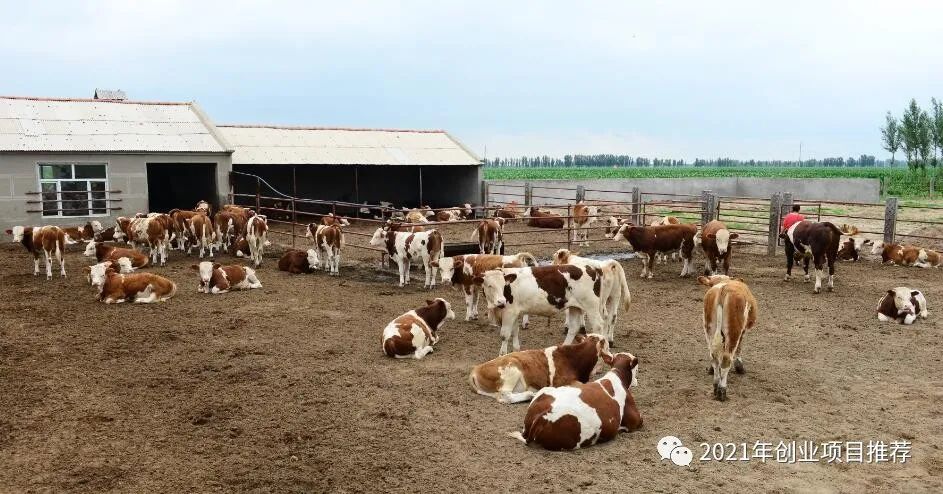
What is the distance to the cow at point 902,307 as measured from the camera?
10.2m

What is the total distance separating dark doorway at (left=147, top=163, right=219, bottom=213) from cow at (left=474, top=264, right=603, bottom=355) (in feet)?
62.6

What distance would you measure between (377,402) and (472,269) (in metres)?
4.25

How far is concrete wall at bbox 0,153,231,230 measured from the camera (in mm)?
19812

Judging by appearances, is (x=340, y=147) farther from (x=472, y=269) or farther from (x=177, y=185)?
(x=472, y=269)

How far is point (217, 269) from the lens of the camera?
41.3 ft

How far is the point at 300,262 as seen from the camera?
1472 centimetres

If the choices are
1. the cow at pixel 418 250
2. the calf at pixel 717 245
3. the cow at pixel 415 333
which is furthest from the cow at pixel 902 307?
the cow at pixel 418 250

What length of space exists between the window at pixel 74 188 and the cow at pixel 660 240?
14.8 metres

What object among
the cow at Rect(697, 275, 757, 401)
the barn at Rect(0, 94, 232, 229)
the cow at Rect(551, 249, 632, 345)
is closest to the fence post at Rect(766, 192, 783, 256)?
the cow at Rect(551, 249, 632, 345)

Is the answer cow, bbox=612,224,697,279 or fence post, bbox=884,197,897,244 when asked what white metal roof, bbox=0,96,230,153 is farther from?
fence post, bbox=884,197,897,244

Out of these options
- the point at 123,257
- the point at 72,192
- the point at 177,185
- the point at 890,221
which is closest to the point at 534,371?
the point at 123,257

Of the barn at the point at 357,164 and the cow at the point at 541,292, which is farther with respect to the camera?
the barn at the point at 357,164

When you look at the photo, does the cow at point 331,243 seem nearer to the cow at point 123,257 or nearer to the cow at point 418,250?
the cow at point 418,250

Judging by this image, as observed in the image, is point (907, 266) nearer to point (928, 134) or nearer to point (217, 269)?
point (217, 269)
